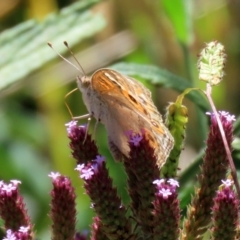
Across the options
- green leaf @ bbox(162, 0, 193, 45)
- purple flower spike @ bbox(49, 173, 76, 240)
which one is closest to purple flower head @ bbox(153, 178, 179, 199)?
purple flower spike @ bbox(49, 173, 76, 240)

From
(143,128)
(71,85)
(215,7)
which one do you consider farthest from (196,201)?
(215,7)

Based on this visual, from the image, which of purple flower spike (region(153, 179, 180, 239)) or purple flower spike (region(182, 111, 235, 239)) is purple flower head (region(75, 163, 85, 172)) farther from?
purple flower spike (region(182, 111, 235, 239))

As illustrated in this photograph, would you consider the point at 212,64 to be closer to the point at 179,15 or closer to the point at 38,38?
the point at 179,15

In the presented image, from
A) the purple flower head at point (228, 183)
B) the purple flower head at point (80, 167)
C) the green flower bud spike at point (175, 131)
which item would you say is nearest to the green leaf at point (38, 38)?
the purple flower head at point (80, 167)

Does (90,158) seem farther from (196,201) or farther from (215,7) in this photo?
(215,7)

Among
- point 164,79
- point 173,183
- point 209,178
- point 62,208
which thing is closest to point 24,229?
point 62,208
